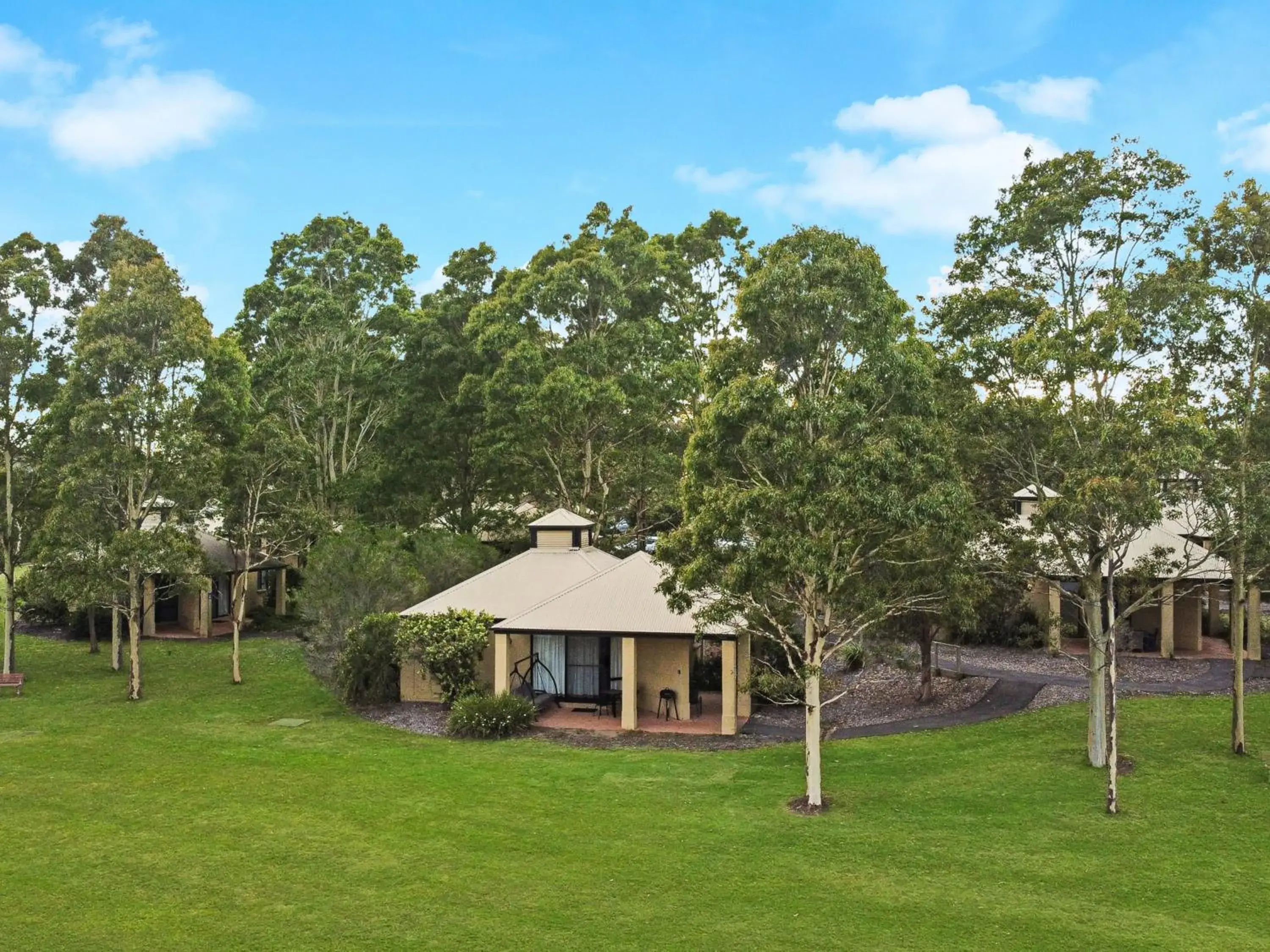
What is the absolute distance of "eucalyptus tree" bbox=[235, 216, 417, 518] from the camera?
137 ft

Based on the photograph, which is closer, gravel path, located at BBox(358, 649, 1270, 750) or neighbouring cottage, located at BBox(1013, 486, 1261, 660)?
gravel path, located at BBox(358, 649, 1270, 750)

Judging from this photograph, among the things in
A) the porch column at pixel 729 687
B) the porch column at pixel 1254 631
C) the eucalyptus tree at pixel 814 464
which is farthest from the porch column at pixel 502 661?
the porch column at pixel 1254 631

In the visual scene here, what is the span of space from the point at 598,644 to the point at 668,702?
248 centimetres

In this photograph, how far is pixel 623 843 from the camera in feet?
47.1

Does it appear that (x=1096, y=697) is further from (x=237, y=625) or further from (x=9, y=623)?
(x=9, y=623)

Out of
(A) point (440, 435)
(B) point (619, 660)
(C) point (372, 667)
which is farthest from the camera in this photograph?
(A) point (440, 435)

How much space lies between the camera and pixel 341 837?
48.2ft

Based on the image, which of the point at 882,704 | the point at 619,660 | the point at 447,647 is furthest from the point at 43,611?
the point at 882,704

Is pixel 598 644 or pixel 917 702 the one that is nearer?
pixel 917 702

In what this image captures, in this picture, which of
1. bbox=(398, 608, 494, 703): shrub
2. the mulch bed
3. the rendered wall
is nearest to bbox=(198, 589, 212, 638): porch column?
bbox=(398, 608, 494, 703): shrub

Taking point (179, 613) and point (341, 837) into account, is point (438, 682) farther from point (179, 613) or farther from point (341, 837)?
point (179, 613)

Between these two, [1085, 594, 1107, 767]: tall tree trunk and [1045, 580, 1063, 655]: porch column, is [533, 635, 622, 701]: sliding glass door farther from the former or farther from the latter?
[1085, 594, 1107, 767]: tall tree trunk

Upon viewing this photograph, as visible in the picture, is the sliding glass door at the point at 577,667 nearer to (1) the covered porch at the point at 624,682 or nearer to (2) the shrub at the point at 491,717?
(1) the covered porch at the point at 624,682

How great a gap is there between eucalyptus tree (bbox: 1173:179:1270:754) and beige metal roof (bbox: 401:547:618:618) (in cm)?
1615
